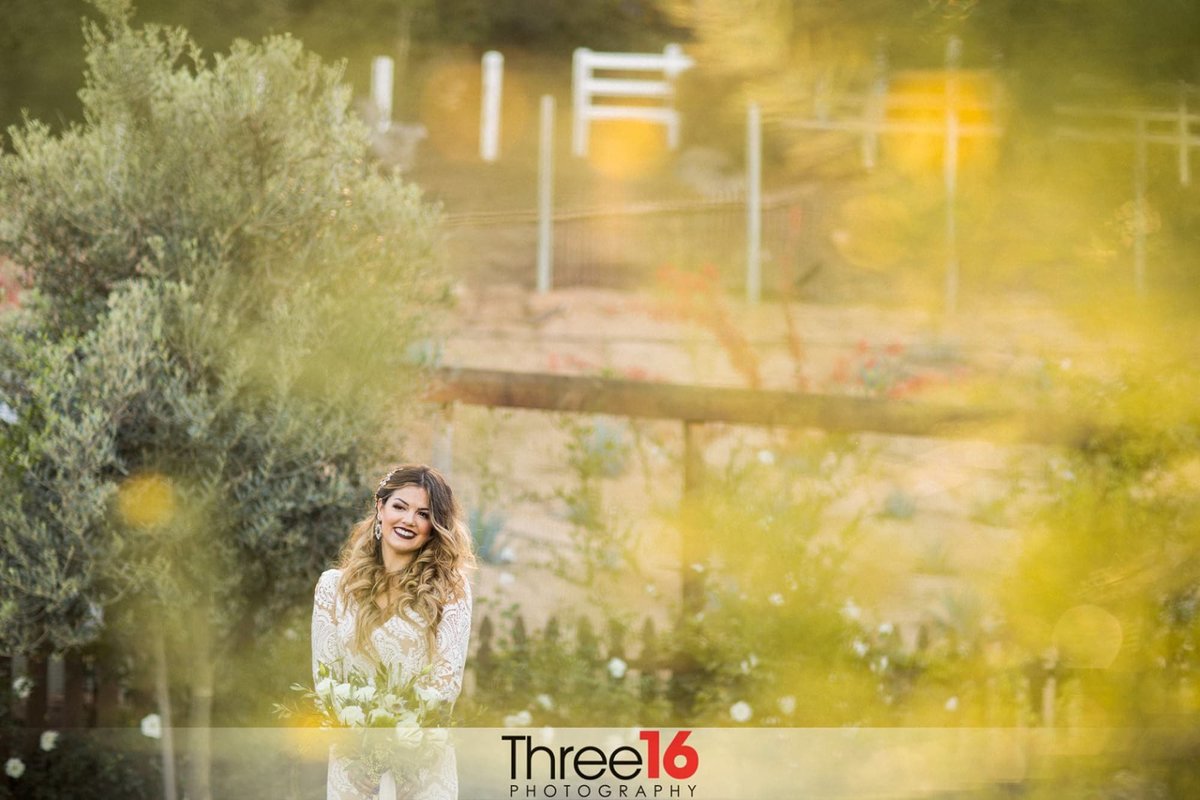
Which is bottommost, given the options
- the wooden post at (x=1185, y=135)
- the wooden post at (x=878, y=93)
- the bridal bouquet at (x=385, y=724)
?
the bridal bouquet at (x=385, y=724)

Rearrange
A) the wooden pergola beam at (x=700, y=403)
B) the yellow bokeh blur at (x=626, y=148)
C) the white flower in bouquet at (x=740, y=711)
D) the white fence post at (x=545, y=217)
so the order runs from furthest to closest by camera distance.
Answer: the yellow bokeh blur at (x=626, y=148)
the white fence post at (x=545, y=217)
the wooden pergola beam at (x=700, y=403)
the white flower in bouquet at (x=740, y=711)

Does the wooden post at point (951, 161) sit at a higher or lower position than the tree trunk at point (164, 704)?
higher

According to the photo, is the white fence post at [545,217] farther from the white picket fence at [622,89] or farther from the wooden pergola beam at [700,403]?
the wooden pergola beam at [700,403]

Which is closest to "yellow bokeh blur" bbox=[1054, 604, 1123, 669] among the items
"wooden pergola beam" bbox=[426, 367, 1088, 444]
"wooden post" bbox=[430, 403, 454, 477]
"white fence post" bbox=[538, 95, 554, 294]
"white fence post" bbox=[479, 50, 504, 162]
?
"wooden pergola beam" bbox=[426, 367, 1088, 444]

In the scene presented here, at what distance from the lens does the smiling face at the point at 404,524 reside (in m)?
2.69

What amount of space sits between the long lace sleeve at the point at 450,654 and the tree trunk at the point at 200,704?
4.82 feet

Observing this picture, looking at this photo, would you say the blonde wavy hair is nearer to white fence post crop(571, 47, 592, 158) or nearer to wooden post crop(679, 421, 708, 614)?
wooden post crop(679, 421, 708, 614)

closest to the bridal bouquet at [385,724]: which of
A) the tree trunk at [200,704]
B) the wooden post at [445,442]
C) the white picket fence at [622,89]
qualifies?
the tree trunk at [200,704]

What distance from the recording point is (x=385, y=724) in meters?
2.45

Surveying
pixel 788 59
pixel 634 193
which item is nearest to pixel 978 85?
pixel 788 59

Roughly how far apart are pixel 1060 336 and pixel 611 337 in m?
4.53

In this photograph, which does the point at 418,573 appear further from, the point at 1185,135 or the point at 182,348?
the point at 1185,135

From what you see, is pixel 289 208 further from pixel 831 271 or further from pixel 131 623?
pixel 831 271

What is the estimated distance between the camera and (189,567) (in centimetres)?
365
